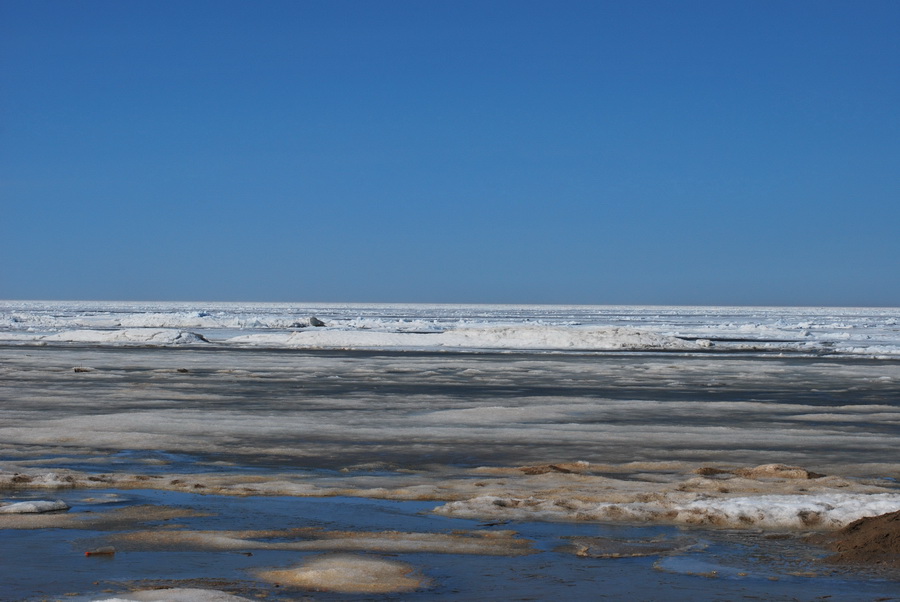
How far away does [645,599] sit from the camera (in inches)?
197

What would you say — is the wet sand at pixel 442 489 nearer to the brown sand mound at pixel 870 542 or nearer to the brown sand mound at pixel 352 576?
the brown sand mound at pixel 352 576

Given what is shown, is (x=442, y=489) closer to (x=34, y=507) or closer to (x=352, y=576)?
(x=352, y=576)

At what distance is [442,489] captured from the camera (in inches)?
321

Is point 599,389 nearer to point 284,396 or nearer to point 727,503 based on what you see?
point 284,396

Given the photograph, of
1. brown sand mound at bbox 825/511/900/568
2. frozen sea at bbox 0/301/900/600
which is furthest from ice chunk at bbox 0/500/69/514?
brown sand mound at bbox 825/511/900/568

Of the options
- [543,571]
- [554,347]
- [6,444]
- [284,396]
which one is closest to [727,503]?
[543,571]

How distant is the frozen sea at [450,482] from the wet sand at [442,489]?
27mm

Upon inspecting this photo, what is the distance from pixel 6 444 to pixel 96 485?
122 inches

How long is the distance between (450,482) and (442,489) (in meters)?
0.37

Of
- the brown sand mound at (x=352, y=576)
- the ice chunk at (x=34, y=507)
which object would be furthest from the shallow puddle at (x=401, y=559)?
the ice chunk at (x=34, y=507)

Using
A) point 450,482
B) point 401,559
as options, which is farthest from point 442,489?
point 401,559

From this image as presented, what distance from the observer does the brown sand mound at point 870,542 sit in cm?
577

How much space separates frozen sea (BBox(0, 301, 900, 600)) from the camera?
5500 millimetres

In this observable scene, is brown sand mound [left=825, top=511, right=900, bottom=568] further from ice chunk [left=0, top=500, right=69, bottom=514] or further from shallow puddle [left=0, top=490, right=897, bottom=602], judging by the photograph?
ice chunk [left=0, top=500, right=69, bottom=514]
